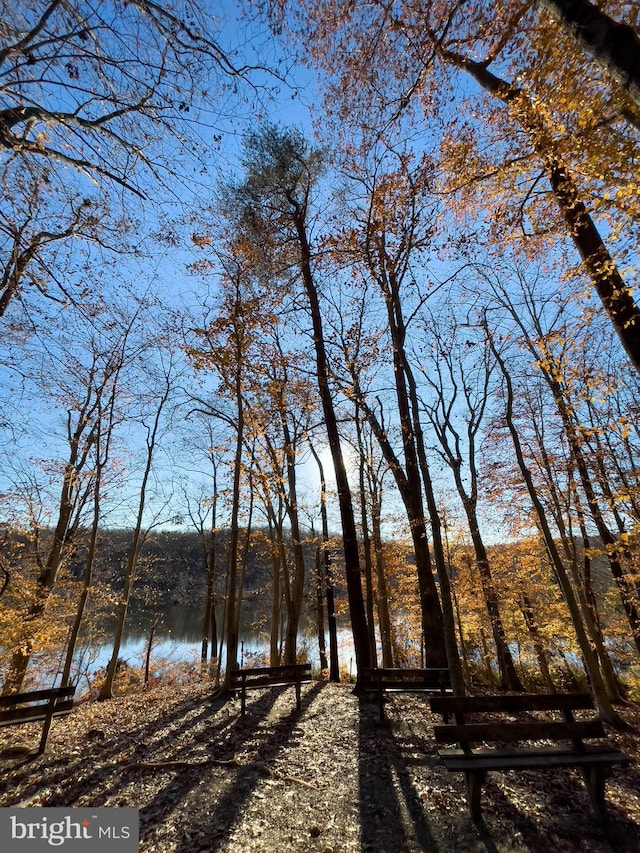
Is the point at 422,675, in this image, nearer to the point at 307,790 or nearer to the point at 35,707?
the point at 307,790

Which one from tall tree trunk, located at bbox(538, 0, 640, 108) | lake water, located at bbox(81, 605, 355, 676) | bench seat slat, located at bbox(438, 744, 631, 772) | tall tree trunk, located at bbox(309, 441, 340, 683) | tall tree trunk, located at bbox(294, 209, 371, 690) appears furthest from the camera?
lake water, located at bbox(81, 605, 355, 676)

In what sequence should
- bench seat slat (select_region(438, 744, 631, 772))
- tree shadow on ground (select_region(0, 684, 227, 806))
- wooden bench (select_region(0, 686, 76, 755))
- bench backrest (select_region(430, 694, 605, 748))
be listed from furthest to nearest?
1. wooden bench (select_region(0, 686, 76, 755))
2. tree shadow on ground (select_region(0, 684, 227, 806))
3. bench backrest (select_region(430, 694, 605, 748))
4. bench seat slat (select_region(438, 744, 631, 772))

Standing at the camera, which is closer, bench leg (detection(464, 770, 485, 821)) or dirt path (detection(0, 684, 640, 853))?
dirt path (detection(0, 684, 640, 853))

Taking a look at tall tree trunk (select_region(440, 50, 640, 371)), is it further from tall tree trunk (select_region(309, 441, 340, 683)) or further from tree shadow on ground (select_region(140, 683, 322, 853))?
tall tree trunk (select_region(309, 441, 340, 683))

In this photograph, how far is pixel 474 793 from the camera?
3164mm

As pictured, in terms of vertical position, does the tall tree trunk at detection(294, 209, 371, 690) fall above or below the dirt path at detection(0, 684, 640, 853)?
above

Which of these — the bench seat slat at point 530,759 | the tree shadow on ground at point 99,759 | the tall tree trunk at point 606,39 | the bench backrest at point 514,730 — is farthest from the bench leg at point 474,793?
the tall tree trunk at point 606,39

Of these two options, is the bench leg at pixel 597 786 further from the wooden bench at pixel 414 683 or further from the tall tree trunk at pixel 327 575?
the tall tree trunk at pixel 327 575

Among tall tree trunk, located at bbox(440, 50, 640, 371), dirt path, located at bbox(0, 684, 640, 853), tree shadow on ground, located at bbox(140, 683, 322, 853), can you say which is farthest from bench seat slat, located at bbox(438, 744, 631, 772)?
tall tree trunk, located at bbox(440, 50, 640, 371)

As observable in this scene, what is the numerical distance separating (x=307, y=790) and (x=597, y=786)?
8.93ft

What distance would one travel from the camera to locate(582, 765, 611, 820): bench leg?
310 cm

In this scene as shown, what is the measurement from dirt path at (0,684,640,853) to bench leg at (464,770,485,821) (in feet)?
0.31

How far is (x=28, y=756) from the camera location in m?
4.83

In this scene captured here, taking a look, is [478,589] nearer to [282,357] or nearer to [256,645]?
[282,357]
